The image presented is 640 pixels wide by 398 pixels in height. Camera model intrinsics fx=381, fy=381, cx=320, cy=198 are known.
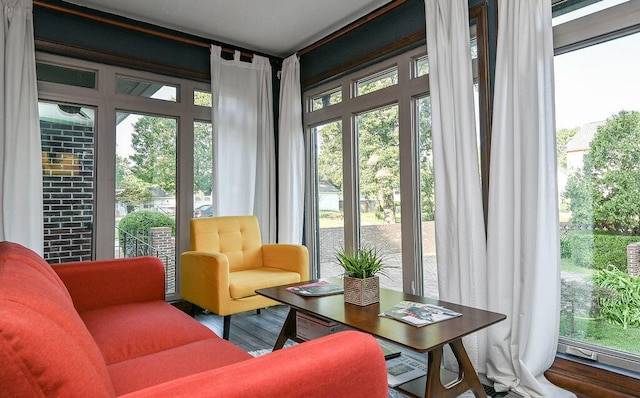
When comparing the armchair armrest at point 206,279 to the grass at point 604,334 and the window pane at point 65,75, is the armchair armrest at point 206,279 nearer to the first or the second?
the window pane at point 65,75

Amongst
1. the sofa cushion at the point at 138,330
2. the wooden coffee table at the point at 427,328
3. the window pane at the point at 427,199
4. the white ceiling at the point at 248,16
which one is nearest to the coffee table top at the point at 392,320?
the wooden coffee table at the point at 427,328

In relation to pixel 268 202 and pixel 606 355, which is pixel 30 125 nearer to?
pixel 268 202

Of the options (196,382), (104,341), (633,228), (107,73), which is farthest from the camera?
(107,73)

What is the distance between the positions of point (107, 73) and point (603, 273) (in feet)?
12.7

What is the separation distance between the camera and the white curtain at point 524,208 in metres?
2.02

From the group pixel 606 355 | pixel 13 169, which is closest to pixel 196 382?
pixel 606 355

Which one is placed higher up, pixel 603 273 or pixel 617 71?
pixel 617 71

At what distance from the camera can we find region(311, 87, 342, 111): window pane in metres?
3.73

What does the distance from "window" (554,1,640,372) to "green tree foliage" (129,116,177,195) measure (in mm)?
3130

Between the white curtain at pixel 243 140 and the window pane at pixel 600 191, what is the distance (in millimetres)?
2630

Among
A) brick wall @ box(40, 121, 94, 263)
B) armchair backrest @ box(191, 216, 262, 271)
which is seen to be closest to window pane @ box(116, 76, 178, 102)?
brick wall @ box(40, 121, 94, 263)

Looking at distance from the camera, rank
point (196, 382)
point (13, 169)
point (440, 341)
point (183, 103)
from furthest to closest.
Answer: point (183, 103) < point (13, 169) < point (440, 341) < point (196, 382)

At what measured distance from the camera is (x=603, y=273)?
205cm

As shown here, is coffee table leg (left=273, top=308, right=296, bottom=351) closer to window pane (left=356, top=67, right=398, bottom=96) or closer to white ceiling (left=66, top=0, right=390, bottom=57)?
window pane (left=356, top=67, right=398, bottom=96)
